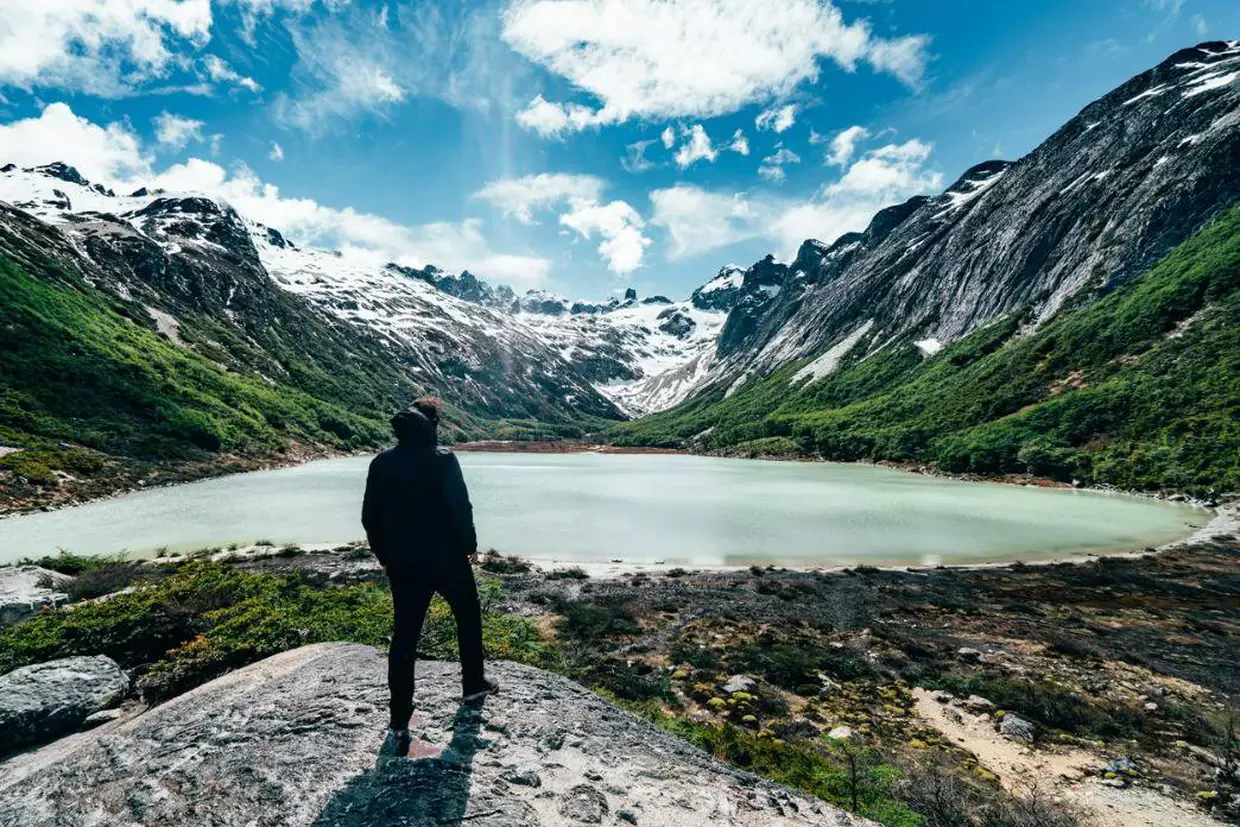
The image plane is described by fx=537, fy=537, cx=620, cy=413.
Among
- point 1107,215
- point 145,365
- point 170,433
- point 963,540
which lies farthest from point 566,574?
point 1107,215

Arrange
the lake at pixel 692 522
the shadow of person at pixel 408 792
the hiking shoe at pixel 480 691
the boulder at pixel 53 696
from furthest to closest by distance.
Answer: the lake at pixel 692 522 < the boulder at pixel 53 696 < the hiking shoe at pixel 480 691 < the shadow of person at pixel 408 792

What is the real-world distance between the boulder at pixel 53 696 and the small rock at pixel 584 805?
286 inches

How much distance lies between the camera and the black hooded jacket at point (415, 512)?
5848 mm

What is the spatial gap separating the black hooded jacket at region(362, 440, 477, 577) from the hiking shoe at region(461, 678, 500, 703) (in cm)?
184

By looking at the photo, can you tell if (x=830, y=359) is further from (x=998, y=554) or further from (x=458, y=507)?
(x=458, y=507)

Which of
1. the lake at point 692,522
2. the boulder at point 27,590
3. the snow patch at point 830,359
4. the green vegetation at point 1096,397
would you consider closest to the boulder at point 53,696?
→ the boulder at point 27,590

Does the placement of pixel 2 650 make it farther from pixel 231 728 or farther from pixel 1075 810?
pixel 1075 810

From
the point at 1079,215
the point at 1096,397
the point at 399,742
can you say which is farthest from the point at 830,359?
the point at 399,742

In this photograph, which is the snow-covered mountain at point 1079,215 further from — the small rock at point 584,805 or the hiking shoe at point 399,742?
the hiking shoe at point 399,742

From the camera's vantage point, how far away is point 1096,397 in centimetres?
5766

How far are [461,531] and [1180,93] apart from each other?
172m

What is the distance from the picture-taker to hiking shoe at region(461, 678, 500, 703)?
6598mm

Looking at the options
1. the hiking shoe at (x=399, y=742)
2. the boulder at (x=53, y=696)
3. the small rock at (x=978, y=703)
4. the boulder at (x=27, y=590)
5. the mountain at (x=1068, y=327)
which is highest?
the mountain at (x=1068, y=327)

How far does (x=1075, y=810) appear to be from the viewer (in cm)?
805
